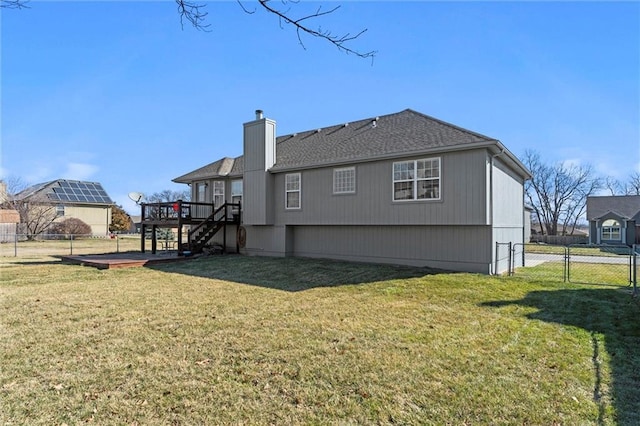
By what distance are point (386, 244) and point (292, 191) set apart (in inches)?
173

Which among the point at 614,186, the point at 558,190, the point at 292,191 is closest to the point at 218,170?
the point at 292,191

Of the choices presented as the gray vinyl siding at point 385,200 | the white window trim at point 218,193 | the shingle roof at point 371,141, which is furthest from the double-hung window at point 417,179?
the white window trim at point 218,193

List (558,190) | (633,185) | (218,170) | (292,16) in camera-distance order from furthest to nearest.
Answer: (633,185)
(558,190)
(218,170)
(292,16)

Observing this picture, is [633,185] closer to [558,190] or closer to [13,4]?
[558,190]

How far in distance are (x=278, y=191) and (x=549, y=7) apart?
10575 mm

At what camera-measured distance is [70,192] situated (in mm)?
35312

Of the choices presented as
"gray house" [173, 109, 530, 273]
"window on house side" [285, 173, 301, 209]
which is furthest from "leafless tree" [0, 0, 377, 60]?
"window on house side" [285, 173, 301, 209]

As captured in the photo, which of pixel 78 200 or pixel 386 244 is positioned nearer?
pixel 386 244

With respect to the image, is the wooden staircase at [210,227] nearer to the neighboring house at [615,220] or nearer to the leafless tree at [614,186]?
the neighboring house at [615,220]

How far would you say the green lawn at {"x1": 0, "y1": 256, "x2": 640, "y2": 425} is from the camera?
3.18 metres

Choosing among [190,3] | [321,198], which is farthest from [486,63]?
[190,3]

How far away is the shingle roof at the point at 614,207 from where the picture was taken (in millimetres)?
31766

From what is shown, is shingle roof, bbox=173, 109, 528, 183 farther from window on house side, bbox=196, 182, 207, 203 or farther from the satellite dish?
the satellite dish

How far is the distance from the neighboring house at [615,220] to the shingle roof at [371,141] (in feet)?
79.1
